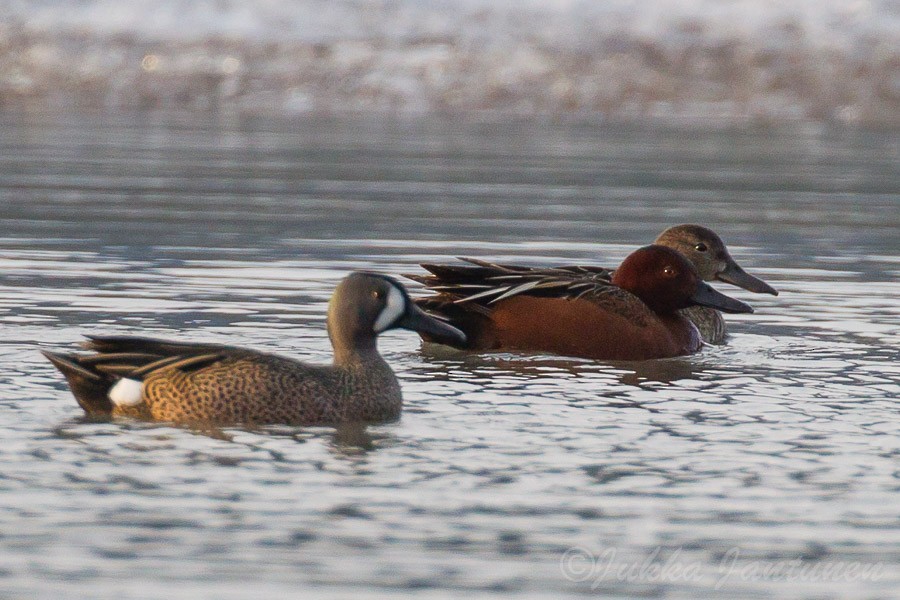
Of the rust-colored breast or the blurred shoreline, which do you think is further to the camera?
the blurred shoreline

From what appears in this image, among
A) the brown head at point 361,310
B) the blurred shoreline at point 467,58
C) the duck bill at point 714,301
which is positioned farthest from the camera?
the blurred shoreline at point 467,58

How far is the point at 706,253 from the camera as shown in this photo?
1318 centimetres

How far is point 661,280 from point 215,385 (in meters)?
3.96

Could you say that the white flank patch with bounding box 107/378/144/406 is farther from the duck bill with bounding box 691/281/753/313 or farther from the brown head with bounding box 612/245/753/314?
the duck bill with bounding box 691/281/753/313

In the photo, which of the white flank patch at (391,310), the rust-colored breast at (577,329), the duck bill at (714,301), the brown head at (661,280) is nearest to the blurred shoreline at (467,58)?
the duck bill at (714,301)

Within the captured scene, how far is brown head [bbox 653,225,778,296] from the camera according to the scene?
13172mm

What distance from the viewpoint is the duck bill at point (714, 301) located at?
479 inches

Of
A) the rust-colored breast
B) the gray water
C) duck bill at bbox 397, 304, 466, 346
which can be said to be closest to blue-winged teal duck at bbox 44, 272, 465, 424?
the gray water

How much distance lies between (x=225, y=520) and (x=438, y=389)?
3.19 meters

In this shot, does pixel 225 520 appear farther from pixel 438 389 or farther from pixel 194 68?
pixel 194 68

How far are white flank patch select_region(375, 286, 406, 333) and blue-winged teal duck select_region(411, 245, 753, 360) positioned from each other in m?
1.77

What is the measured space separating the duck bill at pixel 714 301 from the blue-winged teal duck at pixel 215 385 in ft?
11.2

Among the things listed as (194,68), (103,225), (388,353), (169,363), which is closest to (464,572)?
(169,363)

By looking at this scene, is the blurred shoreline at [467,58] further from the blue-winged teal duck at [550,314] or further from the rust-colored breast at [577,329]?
the rust-colored breast at [577,329]
